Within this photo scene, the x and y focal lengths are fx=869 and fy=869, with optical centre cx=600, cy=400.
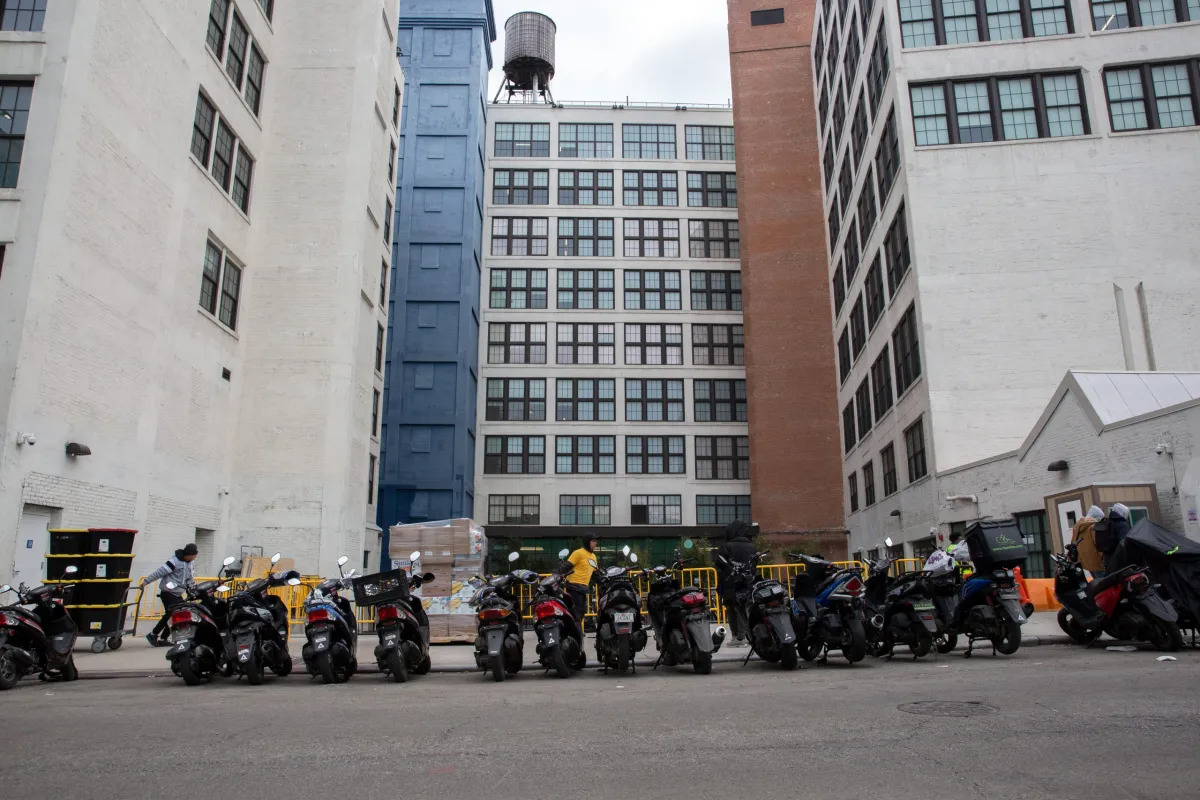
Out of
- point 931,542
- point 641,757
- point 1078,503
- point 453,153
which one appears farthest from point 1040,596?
point 453,153

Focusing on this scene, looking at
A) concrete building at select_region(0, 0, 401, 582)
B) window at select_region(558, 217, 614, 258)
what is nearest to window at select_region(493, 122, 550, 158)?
window at select_region(558, 217, 614, 258)

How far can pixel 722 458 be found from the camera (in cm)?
5088

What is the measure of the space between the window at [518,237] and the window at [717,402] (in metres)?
12.6

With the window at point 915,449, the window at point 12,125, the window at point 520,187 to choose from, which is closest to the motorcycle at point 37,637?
the window at point 12,125

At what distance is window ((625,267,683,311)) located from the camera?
52.5 meters

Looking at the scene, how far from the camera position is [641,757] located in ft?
18.2

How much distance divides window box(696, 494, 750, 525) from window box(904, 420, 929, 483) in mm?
20423

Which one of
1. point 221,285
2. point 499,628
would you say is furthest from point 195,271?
point 499,628

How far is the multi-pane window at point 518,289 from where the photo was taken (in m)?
52.4

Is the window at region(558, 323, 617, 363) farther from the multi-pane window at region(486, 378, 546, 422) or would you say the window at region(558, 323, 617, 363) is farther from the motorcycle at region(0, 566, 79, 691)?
the motorcycle at region(0, 566, 79, 691)

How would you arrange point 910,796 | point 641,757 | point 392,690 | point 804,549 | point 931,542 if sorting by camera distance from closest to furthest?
1. point 910,796
2. point 641,757
3. point 392,690
4. point 931,542
5. point 804,549

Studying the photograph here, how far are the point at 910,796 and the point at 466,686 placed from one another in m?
6.26

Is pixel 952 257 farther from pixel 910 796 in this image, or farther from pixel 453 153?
pixel 453 153

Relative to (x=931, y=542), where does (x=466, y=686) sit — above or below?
below
